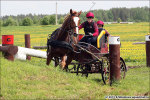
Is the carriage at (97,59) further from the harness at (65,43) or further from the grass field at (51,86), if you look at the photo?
the grass field at (51,86)

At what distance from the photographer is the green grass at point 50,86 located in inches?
289

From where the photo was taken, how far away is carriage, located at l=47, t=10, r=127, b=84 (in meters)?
10.1

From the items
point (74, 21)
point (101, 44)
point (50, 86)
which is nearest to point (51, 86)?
point (50, 86)

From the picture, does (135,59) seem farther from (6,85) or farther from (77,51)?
(6,85)

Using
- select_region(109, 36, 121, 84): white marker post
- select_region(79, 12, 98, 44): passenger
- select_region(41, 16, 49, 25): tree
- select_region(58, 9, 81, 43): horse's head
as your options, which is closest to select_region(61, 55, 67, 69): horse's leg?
select_region(58, 9, 81, 43): horse's head

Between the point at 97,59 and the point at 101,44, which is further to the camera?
the point at 101,44

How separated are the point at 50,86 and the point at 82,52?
9.58 feet

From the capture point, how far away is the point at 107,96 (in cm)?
715

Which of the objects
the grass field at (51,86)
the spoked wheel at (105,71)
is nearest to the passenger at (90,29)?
the spoked wheel at (105,71)

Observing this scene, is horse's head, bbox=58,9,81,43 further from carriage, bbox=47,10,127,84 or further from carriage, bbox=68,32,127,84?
carriage, bbox=68,32,127,84

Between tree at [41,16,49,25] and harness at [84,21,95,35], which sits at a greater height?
tree at [41,16,49,25]

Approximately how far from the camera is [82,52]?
10641mm

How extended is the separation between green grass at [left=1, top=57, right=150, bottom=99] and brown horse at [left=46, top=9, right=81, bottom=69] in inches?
66.1

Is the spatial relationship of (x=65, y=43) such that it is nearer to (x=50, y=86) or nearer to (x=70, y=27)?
(x=70, y=27)
